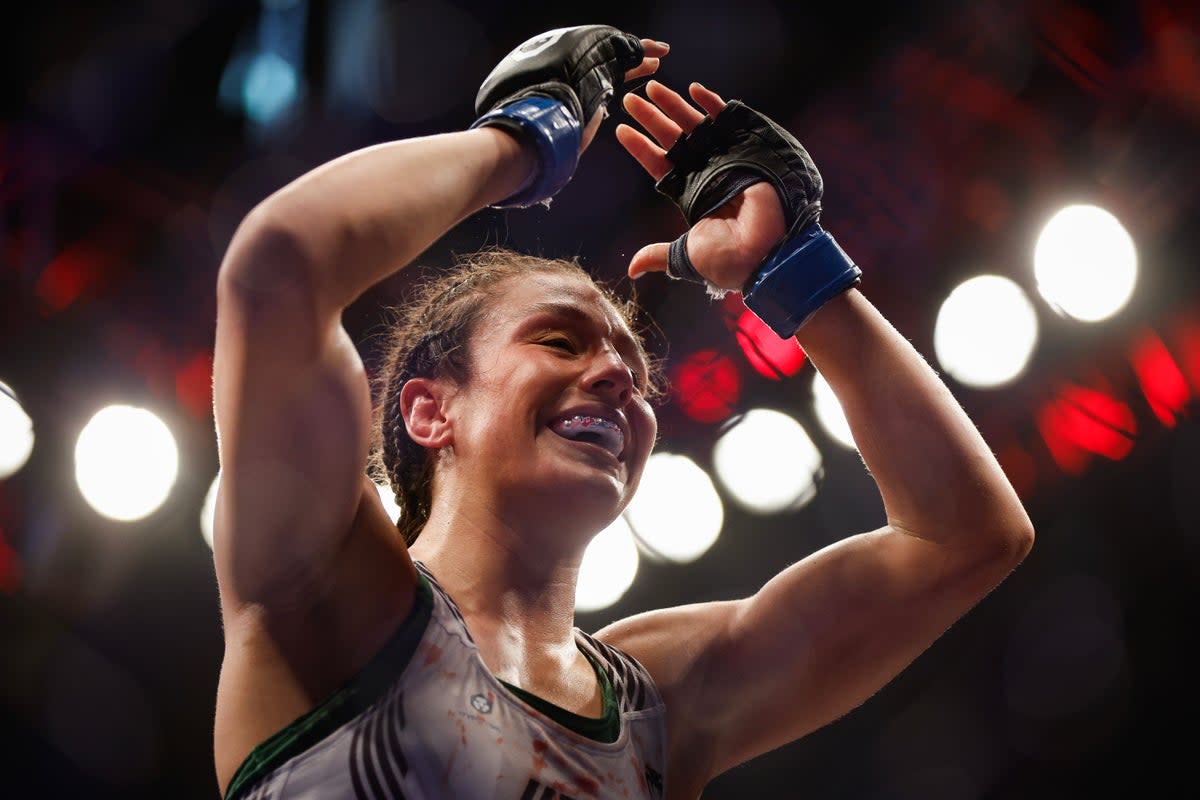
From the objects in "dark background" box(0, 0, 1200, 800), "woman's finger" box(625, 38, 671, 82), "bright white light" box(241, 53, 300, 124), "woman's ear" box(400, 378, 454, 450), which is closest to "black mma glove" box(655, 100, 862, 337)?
"woman's finger" box(625, 38, 671, 82)

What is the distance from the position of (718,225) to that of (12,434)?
2.91m

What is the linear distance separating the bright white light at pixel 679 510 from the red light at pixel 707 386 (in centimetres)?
23

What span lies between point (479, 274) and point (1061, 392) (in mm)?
2551

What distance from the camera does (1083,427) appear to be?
3.68 meters

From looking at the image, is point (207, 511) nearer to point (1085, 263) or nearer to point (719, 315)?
point (719, 315)

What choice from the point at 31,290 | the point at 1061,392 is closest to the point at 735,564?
the point at 1061,392

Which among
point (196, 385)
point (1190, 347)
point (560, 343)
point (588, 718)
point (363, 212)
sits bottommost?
point (1190, 347)

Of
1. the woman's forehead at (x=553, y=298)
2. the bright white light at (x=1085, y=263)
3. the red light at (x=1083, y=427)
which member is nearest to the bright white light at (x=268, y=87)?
the woman's forehead at (x=553, y=298)

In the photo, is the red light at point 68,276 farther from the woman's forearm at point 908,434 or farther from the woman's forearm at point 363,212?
the woman's forearm at point 908,434

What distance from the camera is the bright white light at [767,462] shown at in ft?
13.1

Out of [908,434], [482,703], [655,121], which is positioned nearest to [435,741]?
[482,703]

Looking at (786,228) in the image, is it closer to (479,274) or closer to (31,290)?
(479,274)

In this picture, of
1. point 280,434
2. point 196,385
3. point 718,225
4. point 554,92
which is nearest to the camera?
point 280,434

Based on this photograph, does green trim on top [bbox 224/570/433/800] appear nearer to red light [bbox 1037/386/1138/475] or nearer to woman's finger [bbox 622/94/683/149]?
woman's finger [bbox 622/94/683/149]
